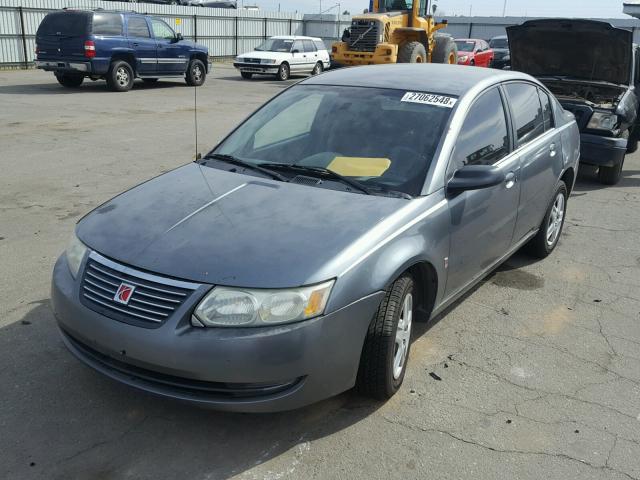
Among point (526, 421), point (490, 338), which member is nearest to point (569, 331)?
point (490, 338)

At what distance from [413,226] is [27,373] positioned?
2.25 meters

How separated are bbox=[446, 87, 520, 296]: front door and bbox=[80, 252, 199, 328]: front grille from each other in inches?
65.6

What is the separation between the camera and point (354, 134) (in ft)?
12.9

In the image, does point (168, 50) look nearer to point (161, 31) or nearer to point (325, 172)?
point (161, 31)

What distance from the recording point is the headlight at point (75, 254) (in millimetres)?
3131

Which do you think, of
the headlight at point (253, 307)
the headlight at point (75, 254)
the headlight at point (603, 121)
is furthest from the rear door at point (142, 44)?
the headlight at point (253, 307)

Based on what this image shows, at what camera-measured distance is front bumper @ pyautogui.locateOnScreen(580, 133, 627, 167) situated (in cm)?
802

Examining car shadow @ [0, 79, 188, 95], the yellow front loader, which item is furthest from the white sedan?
car shadow @ [0, 79, 188, 95]

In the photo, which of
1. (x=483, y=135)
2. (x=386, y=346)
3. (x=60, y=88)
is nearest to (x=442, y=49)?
(x=60, y=88)

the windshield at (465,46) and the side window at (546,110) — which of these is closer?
the side window at (546,110)

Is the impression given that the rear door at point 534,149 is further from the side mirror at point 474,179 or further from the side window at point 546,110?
the side mirror at point 474,179

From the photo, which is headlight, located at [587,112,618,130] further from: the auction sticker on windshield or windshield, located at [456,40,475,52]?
windshield, located at [456,40,475,52]

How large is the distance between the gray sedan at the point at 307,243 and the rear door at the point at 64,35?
13708 mm

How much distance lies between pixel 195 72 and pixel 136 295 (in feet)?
60.2
